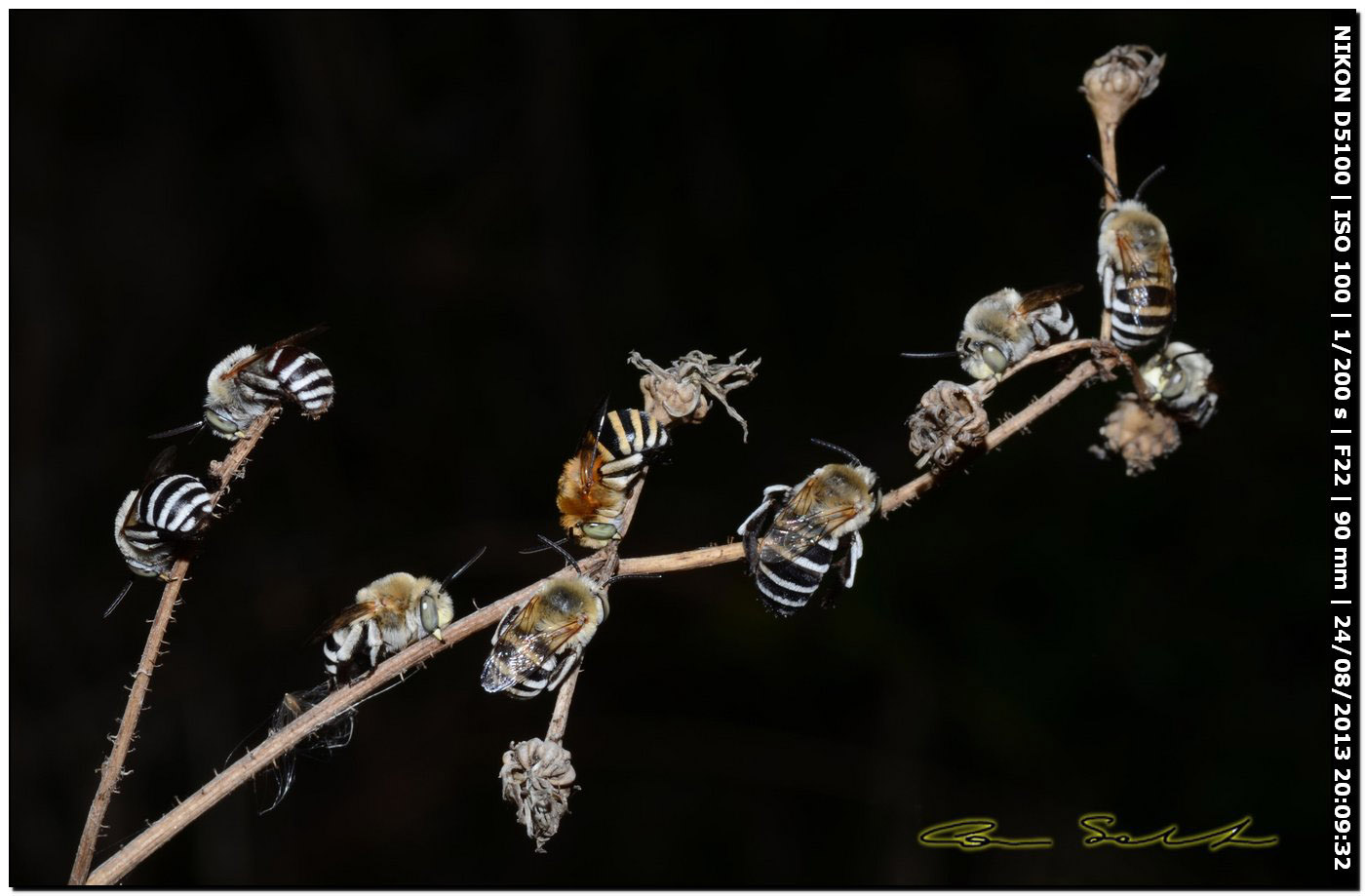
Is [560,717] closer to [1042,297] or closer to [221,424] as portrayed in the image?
[221,424]

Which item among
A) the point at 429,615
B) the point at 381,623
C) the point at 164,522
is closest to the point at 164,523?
the point at 164,522

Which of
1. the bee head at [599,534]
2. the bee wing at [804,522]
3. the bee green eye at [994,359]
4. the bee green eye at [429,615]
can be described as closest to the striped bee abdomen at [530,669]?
the bee green eye at [429,615]

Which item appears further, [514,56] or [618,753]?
[514,56]

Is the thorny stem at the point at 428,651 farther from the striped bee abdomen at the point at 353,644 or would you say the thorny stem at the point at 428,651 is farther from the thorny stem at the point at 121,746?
the striped bee abdomen at the point at 353,644

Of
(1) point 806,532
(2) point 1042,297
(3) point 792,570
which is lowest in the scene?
(3) point 792,570

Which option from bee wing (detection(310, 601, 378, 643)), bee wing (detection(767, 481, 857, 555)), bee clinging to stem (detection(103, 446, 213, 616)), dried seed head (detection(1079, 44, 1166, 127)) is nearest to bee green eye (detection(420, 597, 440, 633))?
bee wing (detection(310, 601, 378, 643))

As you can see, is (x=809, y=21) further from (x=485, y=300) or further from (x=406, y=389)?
(x=406, y=389)

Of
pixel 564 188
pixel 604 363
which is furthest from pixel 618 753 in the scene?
pixel 564 188
